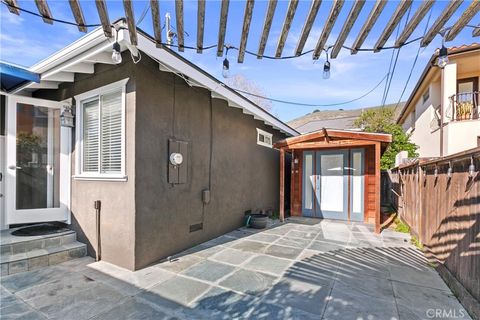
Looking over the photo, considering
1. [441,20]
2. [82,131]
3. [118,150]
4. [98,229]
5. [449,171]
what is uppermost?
[441,20]

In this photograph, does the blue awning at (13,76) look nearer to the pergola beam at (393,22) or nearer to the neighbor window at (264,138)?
the pergola beam at (393,22)

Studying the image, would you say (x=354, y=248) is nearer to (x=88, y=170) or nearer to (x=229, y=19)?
(x=229, y=19)

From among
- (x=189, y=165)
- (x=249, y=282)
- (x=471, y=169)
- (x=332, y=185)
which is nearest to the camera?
(x=471, y=169)

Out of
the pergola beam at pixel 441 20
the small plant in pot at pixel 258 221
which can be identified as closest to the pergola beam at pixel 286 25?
the pergola beam at pixel 441 20

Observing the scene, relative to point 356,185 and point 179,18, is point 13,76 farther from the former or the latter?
point 356,185

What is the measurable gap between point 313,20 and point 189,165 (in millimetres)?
3479

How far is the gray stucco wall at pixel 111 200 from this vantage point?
3633 mm

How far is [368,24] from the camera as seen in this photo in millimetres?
1884

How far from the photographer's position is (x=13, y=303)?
108 inches

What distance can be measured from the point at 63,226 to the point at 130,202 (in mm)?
2180

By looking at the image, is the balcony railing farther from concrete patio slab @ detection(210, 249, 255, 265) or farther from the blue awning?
the blue awning

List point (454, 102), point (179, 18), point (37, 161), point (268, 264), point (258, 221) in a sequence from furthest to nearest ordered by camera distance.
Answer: point (454, 102) < point (258, 221) < point (37, 161) < point (268, 264) < point (179, 18)

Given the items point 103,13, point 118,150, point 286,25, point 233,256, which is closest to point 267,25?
point 286,25

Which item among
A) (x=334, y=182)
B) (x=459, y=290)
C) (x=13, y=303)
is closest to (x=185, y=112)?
(x=13, y=303)
